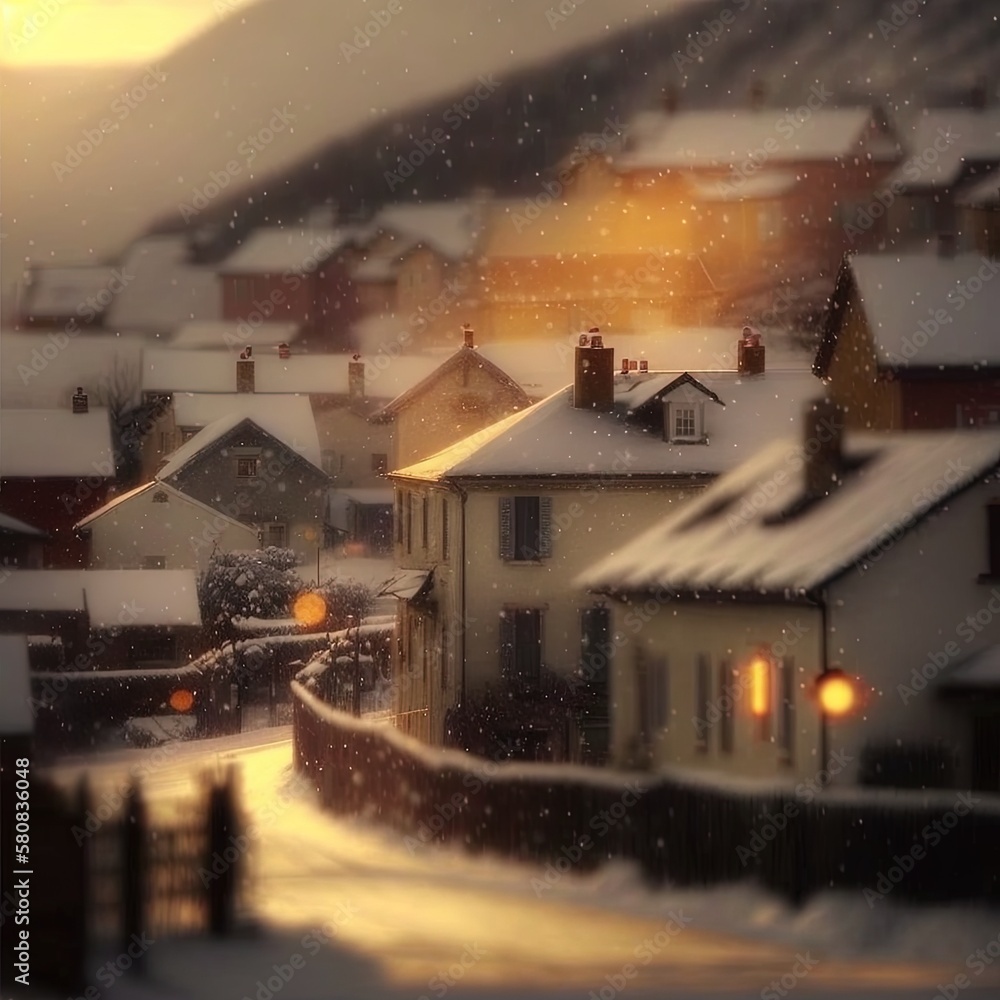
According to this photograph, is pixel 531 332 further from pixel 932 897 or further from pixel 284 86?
pixel 932 897

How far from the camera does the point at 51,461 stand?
26.5 ft

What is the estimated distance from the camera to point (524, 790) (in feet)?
25.2

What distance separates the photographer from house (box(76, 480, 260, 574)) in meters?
7.83

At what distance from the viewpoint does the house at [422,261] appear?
26.9 ft

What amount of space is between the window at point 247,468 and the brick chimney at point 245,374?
357 millimetres

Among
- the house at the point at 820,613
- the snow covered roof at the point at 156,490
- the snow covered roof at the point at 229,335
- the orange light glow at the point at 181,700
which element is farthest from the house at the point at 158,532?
the house at the point at 820,613

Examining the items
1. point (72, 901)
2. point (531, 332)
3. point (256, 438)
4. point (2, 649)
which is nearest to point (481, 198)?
point (531, 332)

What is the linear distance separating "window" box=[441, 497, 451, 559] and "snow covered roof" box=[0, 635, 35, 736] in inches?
60.4

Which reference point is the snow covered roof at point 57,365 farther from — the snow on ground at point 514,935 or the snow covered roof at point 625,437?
the snow on ground at point 514,935

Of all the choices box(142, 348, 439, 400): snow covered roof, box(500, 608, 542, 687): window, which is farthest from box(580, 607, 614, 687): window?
box(142, 348, 439, 400): snow covered roof

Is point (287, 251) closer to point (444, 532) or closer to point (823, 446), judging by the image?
point (444, 532)

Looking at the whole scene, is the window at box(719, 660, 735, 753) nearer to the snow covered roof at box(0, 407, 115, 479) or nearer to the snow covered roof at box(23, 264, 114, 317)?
the snow covered roof at box(0, 407, 115, 479)

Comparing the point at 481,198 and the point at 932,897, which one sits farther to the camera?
the point at 481,198

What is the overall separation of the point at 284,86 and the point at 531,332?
1290 mm
